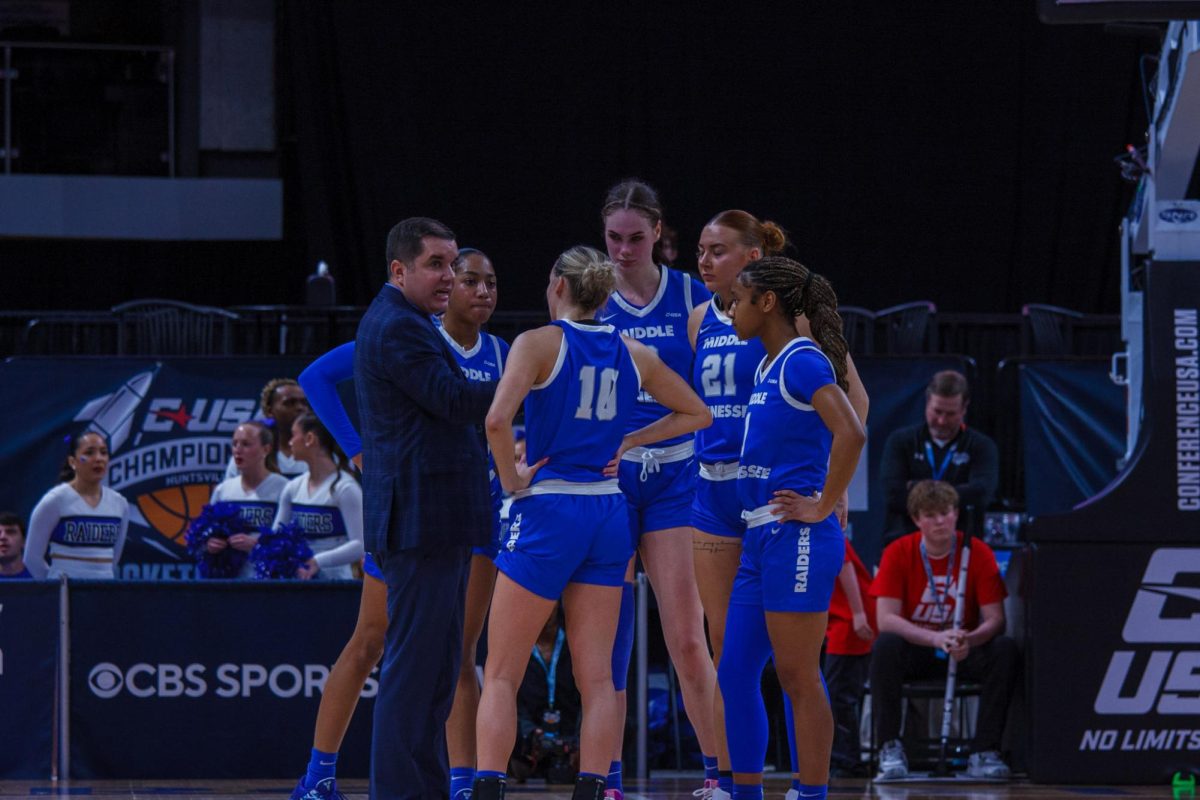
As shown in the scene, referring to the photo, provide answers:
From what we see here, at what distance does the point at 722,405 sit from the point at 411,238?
1255mm

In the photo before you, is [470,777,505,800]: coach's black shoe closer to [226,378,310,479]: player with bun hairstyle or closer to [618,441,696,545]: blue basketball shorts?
[618,441,696,545]: blue basketball shorts

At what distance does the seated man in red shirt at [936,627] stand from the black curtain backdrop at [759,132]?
6242mm

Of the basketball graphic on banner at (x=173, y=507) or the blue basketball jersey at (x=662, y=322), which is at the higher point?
the blue basketball jersey at (x=662, y=322)

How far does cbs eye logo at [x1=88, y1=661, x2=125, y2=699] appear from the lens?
7.28 metres

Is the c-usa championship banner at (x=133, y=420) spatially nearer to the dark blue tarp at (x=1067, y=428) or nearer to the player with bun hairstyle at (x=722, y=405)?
the dark blue tarp at (x=1067, y=428)

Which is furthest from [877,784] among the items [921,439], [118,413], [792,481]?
[118,413]

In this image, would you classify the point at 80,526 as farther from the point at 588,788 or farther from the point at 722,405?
the point at 588,788

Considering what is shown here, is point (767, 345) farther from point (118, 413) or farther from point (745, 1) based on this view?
point (745, 1)

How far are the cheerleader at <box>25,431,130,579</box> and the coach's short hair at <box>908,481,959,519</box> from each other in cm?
401

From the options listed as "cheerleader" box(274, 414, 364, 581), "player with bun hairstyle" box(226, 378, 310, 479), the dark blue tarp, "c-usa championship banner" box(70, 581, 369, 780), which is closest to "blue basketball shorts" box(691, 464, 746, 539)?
"c-usa championship banner" box(70, 581, 369, 780)

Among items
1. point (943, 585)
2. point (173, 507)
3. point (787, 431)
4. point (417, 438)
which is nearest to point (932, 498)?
point (943, 585)

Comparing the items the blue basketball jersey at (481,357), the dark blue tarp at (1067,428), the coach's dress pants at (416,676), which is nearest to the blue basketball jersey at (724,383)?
the blue basketball jersey at (481,357)

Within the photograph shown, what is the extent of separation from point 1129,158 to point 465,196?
6.51m

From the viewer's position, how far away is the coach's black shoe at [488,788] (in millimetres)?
4719
